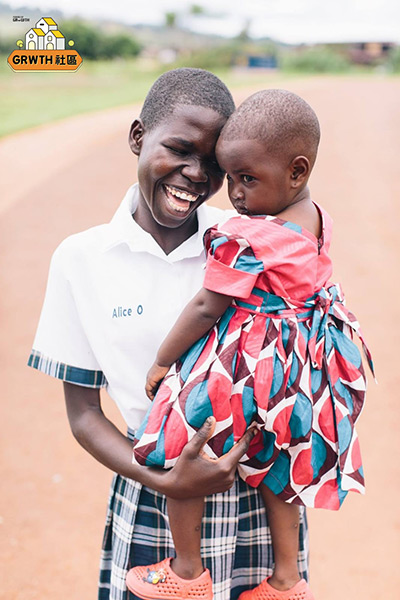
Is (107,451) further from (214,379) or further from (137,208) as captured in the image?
(137,208)

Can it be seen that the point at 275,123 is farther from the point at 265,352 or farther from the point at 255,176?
the point at 265,352

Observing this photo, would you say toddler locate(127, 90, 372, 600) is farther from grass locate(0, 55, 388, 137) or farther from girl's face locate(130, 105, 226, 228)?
grass locate(0, 55, 388, 137)

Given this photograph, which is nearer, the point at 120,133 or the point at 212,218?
the point at 212,218

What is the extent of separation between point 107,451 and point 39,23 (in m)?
2.71

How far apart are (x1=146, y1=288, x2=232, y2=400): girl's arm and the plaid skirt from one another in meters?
0.38

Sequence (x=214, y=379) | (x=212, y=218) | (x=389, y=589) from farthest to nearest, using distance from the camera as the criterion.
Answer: (x=389, y=589), (x=212, y=218), (x=214, y=379)

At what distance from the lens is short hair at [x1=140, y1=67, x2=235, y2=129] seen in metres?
1.48

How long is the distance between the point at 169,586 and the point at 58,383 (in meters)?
3.84

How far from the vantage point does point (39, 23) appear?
3.41 meters

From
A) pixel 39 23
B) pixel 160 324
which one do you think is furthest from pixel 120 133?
pixel 160 324

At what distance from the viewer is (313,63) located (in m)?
29.7

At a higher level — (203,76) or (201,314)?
(203,76)

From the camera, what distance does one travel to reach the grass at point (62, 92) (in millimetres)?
14367

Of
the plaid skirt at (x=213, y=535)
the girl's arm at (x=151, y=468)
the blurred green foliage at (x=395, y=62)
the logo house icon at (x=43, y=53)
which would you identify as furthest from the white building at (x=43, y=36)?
the blurred green foliage at (x=395, y=62)
